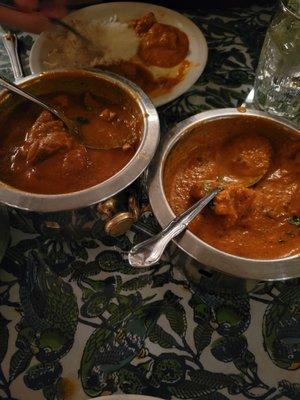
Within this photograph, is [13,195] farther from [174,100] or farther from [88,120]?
[174,100]

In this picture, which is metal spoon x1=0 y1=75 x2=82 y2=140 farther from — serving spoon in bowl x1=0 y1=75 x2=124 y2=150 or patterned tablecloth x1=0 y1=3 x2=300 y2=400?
patterned tablecloth x1=0 y1=3 x2=300 y2=400

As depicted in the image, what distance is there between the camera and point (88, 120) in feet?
3.53

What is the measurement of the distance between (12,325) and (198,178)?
55cm

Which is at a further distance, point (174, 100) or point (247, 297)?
point (174, 100)

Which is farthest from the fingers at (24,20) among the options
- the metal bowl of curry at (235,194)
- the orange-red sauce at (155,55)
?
the metal bowl of curry at (235,194)

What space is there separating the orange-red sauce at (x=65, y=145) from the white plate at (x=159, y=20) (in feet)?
0.59

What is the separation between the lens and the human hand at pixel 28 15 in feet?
4.13

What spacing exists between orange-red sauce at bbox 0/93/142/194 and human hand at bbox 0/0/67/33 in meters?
0.37

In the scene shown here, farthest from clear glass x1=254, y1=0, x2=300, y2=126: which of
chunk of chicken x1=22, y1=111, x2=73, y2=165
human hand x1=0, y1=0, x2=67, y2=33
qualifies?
human hand x1=0, y1=0, x2=67, y2=33

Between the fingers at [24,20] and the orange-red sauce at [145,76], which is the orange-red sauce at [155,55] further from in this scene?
the fingers at [24,20]

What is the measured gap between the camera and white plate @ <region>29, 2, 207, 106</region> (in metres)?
1.21

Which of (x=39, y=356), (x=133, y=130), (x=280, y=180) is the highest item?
(x=133, y=130)

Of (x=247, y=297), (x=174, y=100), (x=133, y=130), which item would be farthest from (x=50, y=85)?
(x=247, y=297)

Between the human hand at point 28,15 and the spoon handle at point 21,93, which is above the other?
the human hand at point 28,15
